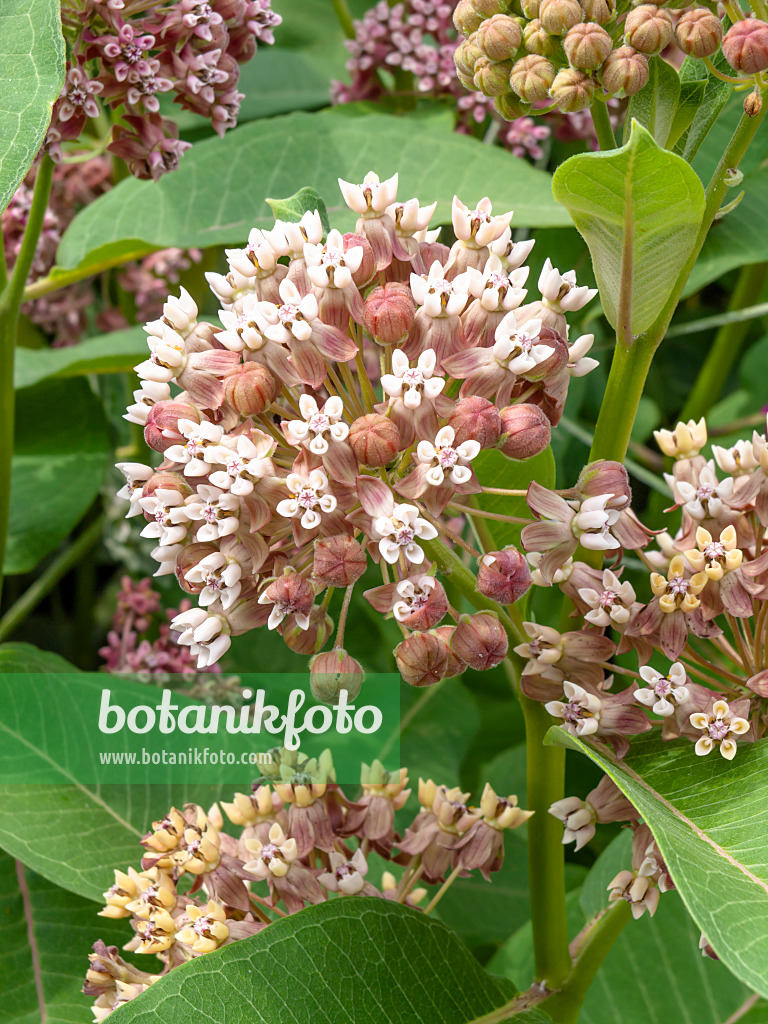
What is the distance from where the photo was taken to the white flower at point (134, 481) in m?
0.82

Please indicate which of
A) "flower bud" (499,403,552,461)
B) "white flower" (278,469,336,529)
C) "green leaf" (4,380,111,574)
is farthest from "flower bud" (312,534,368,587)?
"green leaf" (4,380,111,574)

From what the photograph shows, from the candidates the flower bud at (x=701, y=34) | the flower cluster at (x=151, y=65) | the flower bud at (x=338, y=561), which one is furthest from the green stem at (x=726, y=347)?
the flower bud at (x=338, y=561)

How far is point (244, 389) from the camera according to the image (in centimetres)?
77

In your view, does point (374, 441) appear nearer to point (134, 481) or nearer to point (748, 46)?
point (134, 481)

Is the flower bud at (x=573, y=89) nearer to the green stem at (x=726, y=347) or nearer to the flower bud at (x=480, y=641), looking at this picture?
the flower bud at (x=480, y=641)

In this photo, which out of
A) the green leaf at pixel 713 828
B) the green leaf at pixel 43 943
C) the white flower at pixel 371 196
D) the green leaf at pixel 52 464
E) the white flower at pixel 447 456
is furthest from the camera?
the green leaf at pixel 52 464

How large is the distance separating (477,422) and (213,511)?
201 millimetres

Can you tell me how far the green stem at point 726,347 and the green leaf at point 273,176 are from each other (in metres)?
0.49

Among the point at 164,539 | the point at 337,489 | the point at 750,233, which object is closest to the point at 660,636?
the point at 337,489

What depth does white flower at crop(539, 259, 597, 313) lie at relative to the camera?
2.64 feet

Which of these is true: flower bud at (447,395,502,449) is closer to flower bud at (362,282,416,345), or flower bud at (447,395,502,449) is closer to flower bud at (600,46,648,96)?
flower bud at (362,282,416,345)

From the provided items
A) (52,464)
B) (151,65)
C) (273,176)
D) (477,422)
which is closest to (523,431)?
(477,422)

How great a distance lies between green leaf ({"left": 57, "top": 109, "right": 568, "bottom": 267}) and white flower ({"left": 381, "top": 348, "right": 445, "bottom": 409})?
2.03ft

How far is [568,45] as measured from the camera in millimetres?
729
